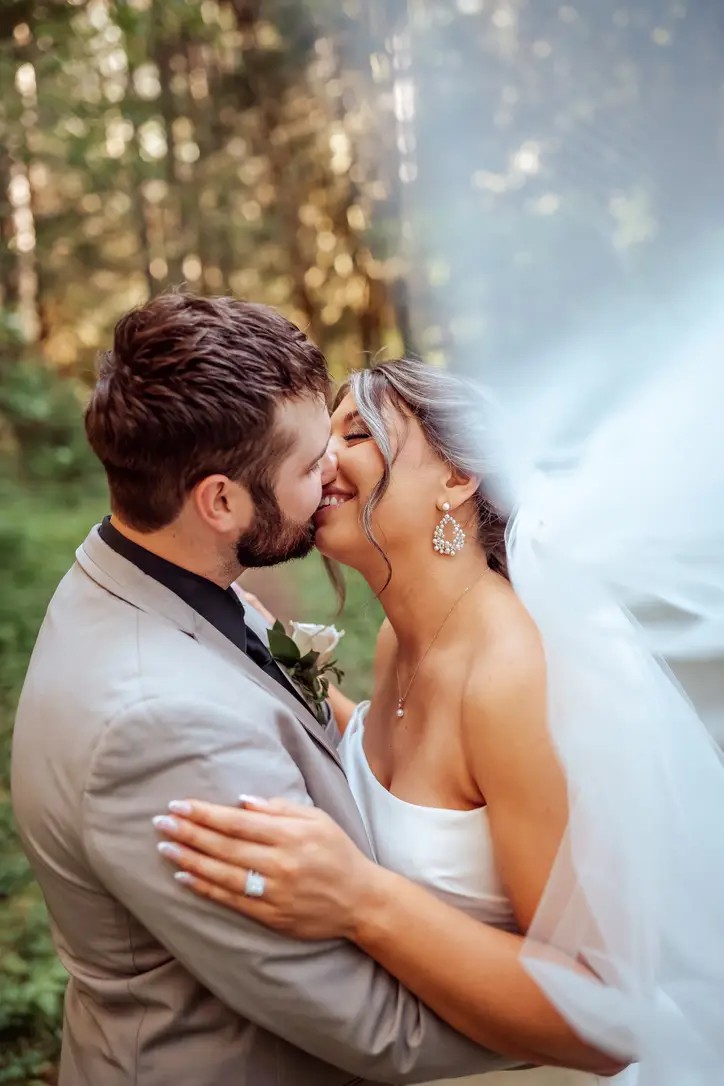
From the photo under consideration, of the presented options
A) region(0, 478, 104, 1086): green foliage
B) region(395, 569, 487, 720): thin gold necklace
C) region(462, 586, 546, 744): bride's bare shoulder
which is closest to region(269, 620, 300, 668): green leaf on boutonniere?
region(395, 569, 487, 720): thin gold necklace

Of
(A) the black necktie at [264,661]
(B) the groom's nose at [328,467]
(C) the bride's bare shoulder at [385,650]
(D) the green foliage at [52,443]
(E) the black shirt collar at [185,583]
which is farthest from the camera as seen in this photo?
(D) the green foliage at [52,443]

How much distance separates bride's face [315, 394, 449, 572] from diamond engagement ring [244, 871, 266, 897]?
75cm

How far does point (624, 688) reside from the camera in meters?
1.48

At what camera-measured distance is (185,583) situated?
4.99 feet

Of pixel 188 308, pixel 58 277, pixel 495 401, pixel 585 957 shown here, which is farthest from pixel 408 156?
pixel 585 957

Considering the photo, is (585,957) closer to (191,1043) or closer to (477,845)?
(477,845)

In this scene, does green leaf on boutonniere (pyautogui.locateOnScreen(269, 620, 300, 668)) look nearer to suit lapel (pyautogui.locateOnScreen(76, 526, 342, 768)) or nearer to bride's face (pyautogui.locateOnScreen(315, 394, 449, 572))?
bride's face (pyautogui.locateOnScreen(315, 394, 449, 572))

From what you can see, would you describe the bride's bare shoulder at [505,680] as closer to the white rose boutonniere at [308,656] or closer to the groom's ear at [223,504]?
the white rose boutonniere at [308,656]

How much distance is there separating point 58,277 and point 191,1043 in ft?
22.1

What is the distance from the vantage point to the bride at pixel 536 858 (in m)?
1.34

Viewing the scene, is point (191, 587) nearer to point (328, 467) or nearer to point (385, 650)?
point (328, 467)

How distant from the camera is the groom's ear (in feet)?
4.84

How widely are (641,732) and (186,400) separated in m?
0.87

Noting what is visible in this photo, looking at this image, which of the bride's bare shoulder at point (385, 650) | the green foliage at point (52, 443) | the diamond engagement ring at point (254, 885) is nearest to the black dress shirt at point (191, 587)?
the diamond engagement ring at point (254, 885)
